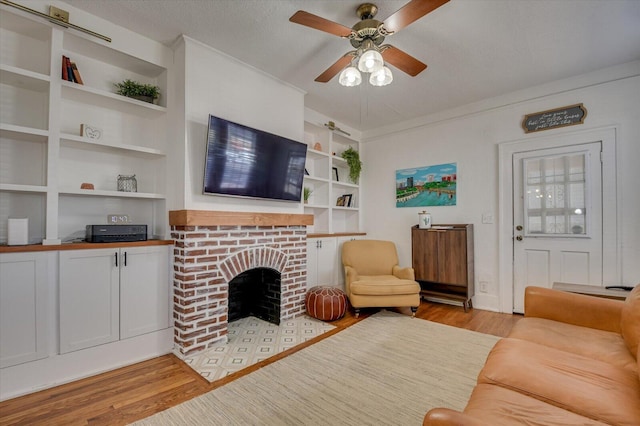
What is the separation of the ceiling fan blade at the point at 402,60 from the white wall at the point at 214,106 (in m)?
1.43

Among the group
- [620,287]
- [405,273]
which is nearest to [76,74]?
[405,273]

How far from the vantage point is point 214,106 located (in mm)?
2705

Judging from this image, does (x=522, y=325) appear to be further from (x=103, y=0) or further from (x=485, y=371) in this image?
(x=103, y=0)

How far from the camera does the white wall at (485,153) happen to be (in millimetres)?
2900

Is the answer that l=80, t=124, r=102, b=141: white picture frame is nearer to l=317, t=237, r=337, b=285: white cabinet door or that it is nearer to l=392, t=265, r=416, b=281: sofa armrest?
l=317, t=237, r=337, b=285: white cabinet door

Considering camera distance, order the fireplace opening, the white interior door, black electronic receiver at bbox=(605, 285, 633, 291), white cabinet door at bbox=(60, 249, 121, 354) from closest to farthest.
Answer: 1. white cabinet door at bbox=(60, 249, 121, 354)
2. black electronic receiver at bbox=(605, 285, 633, 291)
3. the white interior door
4. the fireplace opening

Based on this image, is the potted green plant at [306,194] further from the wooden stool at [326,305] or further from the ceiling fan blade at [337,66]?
the ceiling fan blade at [337,66]

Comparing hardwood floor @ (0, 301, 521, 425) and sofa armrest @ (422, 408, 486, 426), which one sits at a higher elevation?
sofa armrest @ (422, 408, 486, 426)

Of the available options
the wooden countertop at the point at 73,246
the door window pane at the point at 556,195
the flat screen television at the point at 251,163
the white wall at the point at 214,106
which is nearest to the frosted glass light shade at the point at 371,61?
the flat screen television at the point at 251,163

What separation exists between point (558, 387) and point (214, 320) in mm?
2419

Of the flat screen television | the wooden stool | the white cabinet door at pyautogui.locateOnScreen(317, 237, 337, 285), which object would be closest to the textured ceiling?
the flat screen television

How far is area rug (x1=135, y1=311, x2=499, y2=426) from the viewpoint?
1.65m

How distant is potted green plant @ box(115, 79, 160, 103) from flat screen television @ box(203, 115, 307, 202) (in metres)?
0.68

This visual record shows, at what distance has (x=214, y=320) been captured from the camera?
2574mm
